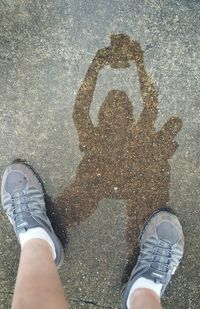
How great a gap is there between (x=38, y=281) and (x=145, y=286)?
0.64 m

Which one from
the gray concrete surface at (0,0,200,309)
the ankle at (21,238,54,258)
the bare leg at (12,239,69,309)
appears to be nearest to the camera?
the bare leg at (12,239,69,309)

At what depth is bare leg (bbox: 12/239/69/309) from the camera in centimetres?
203

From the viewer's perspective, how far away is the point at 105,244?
2.63 m

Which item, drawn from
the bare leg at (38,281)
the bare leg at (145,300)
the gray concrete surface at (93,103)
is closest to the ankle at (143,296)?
the bare leg at (145,300)

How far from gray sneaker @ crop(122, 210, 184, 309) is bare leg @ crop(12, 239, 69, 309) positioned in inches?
20.1

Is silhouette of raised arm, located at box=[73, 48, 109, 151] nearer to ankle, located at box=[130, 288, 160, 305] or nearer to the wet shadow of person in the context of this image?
the wet shadow of person

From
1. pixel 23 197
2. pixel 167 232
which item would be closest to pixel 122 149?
pixel 167 232

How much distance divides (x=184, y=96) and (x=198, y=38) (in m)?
0.34

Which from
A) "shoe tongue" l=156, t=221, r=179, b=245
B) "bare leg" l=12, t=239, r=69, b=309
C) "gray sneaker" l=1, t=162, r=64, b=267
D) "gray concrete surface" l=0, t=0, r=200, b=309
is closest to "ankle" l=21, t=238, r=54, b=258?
"bare leg" l=12, t=239, r=69, b=309

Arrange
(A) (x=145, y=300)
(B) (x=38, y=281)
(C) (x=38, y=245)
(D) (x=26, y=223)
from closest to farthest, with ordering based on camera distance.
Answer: (B) (x=38, y=281), (A) (x=145, y=300), (C) (x=38, y=245), (D) (x=26, y=223)

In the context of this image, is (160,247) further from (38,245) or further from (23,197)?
(23,197)

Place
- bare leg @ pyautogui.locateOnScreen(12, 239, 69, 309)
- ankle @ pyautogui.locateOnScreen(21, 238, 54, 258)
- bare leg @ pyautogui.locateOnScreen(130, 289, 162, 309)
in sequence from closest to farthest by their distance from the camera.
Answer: bare leg @ pyautogui.locateOnScreen(12, 239, 69, 309)
bare leg @ pyautogui.locateOnScreen(130, 289, 162, 309)
ankle @ pyautogui.locateOnScreen(21, 238, 54, 258)

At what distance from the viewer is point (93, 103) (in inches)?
101

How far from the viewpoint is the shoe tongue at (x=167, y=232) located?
2570mm
